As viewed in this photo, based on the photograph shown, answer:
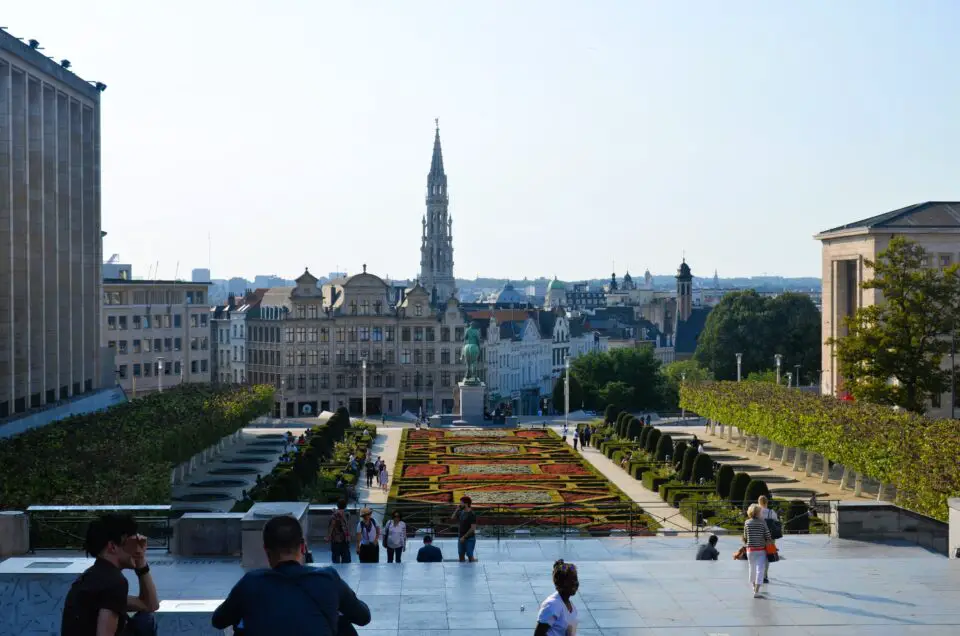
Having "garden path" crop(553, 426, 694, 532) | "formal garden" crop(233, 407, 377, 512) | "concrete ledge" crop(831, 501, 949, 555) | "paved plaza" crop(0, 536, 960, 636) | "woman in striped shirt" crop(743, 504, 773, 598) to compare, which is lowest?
"garden path" crop(553, 426, 694, 532)

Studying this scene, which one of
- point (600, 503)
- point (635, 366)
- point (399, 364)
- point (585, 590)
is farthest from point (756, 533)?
point (399, 364)

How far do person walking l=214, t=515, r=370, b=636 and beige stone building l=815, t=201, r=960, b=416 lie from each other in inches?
2566

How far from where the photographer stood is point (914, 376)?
6262 cm

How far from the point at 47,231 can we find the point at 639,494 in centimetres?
3358

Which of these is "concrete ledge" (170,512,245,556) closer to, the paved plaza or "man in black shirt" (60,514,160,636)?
the paved plaza

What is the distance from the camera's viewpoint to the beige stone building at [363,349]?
13512 centimetres

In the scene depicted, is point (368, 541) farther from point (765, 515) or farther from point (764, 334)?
point (764, 334)

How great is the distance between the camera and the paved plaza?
21.5 m

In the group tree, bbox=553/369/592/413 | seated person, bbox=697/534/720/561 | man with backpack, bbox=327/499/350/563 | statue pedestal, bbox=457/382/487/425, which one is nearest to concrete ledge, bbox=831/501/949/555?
seated person, bbox=697/534/720/561

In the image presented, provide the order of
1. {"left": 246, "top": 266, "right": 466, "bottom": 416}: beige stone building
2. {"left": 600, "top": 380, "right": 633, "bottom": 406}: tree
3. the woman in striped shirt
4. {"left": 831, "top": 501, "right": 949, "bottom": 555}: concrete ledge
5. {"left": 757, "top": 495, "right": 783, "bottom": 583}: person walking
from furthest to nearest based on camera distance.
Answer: {"left": 246, "top": 266, "right": 466, "bottom": 416}: beige stone building < {"left": 600, "top": 380, "right": 633, "bottom": 406}: tree < {"left": 831, "top": 501, "right": 949, "bottom": 555}: concrete ledge < {"left": 757, "top": 495, "right": 783, "bottom": 583}: person walking < the woman in striped shirt

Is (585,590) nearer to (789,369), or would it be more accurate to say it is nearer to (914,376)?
(914,376)

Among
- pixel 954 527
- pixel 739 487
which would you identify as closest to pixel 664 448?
pixel 739 487

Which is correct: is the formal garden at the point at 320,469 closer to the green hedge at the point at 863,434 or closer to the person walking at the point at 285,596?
the green hedge at the point at 863,434

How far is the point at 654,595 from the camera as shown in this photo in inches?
941
